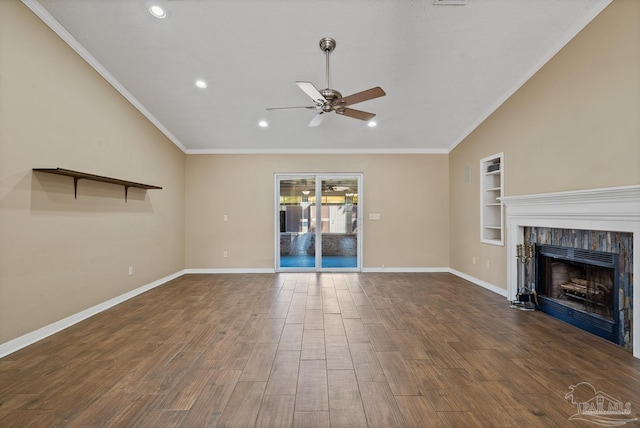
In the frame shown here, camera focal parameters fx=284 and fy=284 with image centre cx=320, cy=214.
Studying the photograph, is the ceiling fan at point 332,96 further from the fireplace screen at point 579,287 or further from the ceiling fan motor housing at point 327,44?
the fireplace screen at point 579,287

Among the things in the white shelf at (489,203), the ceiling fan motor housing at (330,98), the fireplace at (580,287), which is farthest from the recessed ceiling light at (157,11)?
the fireplace at (580,287)

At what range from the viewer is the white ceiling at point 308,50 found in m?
2.74

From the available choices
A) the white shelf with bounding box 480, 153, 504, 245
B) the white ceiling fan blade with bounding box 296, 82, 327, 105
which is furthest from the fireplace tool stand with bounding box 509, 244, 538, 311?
the white ceiling fan blade with bounding box 296, 82, 327, 105

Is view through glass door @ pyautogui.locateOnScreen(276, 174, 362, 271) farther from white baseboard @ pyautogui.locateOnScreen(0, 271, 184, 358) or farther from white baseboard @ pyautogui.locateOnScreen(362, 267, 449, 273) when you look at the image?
white baseboard @ pyautogui.locateOnScreen(0, 271, 184, 358)

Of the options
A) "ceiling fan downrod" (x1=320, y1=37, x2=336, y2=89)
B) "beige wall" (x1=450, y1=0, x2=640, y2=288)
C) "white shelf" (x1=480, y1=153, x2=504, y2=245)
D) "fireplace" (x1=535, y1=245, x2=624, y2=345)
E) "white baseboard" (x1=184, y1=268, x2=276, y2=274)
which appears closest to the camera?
"beige wall" (x1=450, y1=0, x2=640, y2=288)

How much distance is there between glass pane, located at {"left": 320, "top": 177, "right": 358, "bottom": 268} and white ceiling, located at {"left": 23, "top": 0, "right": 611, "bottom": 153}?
164cm

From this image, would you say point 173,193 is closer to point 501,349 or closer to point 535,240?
point 501,349

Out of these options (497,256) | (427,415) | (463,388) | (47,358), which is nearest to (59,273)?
(47,358)

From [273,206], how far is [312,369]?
407 centimetres

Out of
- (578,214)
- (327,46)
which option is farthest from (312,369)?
(327,46)

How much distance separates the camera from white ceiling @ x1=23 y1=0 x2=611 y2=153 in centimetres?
274

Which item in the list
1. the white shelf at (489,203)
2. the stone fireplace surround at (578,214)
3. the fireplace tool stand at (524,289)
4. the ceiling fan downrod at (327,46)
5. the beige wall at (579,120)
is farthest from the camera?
the white shelf at (489,203)

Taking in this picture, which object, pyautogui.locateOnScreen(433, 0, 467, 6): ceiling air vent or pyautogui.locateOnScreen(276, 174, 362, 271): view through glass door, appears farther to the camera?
pyautogui.locateOnScreen(276, 174, 362, 271): view through glass door

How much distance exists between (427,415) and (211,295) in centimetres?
343
